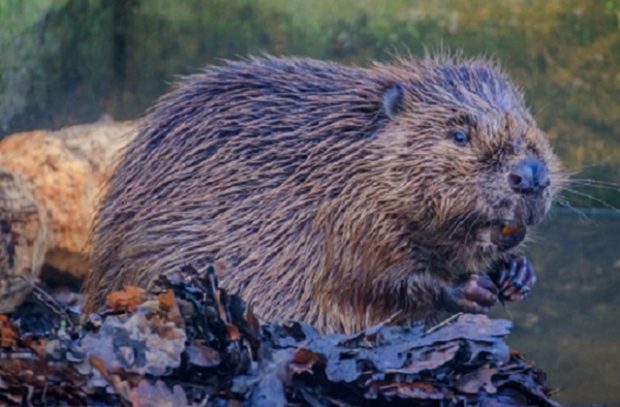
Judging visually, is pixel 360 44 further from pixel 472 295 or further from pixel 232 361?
pixel 232 361

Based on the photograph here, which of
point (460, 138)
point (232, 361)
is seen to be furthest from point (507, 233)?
point (232, 361)

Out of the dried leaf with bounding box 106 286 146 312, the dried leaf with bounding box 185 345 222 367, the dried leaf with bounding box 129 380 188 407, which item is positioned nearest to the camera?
the dried leaf with bounding box 129 380 188 407

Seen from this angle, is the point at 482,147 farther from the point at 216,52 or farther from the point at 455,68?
the point at 216,52

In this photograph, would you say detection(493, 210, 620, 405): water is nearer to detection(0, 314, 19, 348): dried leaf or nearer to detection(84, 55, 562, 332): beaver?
detection(84, 55, 562, 332): beaver

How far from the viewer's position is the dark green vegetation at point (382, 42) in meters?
6.94

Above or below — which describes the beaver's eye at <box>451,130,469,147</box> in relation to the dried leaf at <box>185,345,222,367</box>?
above

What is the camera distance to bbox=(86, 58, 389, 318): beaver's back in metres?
3.70

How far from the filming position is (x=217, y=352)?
9.14 feet

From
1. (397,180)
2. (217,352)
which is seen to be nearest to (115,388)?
(217,352)

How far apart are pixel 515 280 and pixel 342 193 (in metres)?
0.57

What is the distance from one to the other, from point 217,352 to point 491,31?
4.55m

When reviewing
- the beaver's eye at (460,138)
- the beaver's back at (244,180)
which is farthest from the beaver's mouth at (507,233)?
the beaver's back at (244,180)

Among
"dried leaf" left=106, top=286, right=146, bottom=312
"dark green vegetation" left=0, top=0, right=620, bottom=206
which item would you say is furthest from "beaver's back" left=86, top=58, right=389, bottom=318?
"dark green vegetation" left=0, top=0, right=620, bottom=206

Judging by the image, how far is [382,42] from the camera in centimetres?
704
